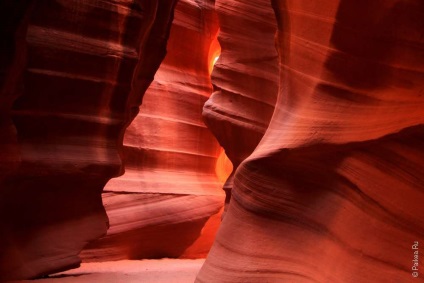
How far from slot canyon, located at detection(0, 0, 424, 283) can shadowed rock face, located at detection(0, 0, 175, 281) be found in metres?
0.01

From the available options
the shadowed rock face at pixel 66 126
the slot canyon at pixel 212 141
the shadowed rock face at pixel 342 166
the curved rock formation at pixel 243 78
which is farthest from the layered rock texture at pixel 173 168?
the shadowed rock face at pixel 342 166

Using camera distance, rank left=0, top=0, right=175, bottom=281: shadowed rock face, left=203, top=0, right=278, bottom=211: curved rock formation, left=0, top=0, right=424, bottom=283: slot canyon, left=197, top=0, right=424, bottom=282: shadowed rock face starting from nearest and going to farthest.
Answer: left=197, top=0, right=424, bottom=282: shadowed rock face → left=0, top=0, right=424, bottom=283: slot canyon → left=0, top=0, right=175, bottom=281: shadowed rock face → left=203, top=0, right=278, bottom=211: curved rock formation

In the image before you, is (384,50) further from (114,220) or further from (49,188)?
(114,220)

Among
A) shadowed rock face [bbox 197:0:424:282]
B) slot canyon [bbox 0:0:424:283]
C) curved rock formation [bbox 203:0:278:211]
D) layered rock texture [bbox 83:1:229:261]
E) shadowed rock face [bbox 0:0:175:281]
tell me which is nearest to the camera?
shadowed rock face [bbox 197:0:424:282]

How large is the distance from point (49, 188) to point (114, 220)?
2.22m

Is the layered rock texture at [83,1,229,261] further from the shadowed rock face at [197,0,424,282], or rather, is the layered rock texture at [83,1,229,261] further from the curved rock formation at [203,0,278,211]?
the shadowed rock face at [197,0,424,282]

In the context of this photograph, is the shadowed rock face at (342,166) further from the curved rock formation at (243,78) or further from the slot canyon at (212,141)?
the curved rock formation at (243,78)

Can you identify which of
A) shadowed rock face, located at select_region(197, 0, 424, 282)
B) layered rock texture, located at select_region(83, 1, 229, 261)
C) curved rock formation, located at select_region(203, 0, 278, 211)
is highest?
shadowed rock face, located at select_region(197, 0, 424, 282)

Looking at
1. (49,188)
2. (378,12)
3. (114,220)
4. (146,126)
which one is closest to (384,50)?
(378,12)

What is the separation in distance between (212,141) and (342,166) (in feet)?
20.6

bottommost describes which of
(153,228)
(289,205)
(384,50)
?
(153,228)

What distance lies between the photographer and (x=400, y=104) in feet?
9.21

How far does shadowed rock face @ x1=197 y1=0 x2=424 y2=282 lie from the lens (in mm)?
2682

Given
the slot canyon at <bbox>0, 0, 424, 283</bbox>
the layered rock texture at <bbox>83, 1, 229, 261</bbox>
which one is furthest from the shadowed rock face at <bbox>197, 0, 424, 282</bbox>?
the layered rock texture at <bbox>83, 1, 229, 261</bbox>
